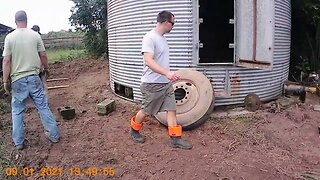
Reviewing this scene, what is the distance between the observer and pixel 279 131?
5.53 m

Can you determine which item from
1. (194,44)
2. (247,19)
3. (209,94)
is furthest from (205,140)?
(247,19)

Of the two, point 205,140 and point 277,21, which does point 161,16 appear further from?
point 277,21

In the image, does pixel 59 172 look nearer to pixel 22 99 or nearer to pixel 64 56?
pixel 22 99

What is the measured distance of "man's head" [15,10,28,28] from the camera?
15.7 feet

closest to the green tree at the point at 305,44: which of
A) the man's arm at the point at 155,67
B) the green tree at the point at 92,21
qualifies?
the man's arm at the point at 155,67

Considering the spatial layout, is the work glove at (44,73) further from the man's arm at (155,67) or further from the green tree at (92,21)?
the green tree at (92,21)

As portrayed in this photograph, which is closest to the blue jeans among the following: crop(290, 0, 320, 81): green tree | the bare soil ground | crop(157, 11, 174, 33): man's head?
the bare soil ground

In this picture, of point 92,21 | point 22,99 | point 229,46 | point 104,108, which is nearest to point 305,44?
point 229,46

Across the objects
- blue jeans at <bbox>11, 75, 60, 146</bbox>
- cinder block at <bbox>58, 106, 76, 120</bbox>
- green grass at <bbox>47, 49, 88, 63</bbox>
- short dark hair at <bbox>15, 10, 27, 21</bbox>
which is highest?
short dark hair at <bbox>15, 10, 27, 21</bbox>

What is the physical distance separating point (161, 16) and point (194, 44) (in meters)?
1.89

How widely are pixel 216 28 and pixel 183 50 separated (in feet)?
12.8

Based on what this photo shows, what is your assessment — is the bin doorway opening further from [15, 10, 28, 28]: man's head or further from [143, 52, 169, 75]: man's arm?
[15, 10, 28, 28]: man's head

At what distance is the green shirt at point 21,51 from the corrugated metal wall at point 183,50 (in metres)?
2.25

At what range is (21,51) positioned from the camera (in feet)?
15.7
